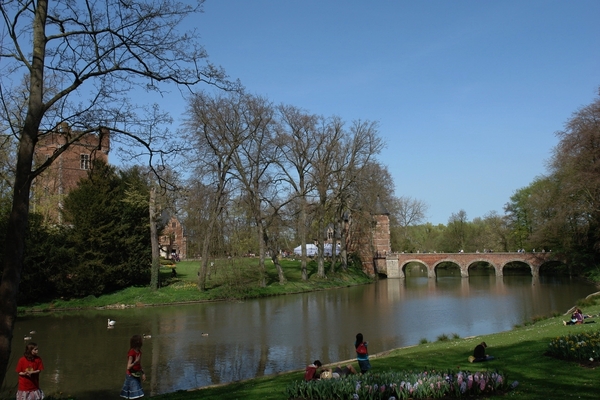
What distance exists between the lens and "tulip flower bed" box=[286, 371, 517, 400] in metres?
6.34

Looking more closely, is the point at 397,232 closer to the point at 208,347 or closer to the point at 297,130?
the point at 297,130

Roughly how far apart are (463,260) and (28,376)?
4825 cm

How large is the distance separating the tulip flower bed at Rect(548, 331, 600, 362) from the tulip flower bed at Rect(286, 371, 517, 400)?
2.15 metres

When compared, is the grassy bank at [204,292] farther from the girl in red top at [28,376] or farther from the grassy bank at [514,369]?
the girl in red top at [28,376]

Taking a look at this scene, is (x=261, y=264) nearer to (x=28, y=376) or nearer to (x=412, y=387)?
(x=28, y=376)

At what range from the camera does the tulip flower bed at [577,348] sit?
7977 millimetres

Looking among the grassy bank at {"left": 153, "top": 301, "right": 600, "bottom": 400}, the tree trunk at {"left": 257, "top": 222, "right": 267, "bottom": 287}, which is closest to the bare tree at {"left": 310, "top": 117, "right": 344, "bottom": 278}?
the tree trunk at {"left": 257, "top": 222, "right": 267, "bottom": 287}

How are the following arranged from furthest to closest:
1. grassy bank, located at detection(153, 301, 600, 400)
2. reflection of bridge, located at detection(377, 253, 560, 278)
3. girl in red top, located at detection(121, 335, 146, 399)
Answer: reflection of bridge, located at detection(377, 253, 560, 278) < girl in red top, located at detection(121, 335, 146, 399) < grassy bank, located at detection(153, 301, 600, 400)

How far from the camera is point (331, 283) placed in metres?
40.3

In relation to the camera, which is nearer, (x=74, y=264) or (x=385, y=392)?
(x=385, y=392)

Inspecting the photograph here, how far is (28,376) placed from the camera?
7.29 metres

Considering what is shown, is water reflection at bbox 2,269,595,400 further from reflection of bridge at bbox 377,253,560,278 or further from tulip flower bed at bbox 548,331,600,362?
reflection of bridge at bbox 377,253,560,278

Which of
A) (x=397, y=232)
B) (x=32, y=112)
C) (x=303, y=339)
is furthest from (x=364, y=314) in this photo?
(x=397, y=232)

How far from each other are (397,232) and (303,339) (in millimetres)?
53806
